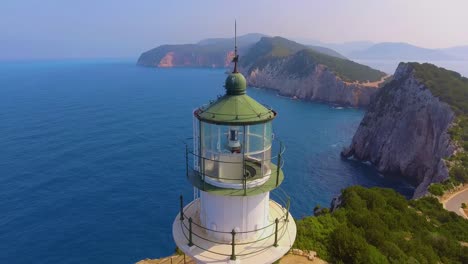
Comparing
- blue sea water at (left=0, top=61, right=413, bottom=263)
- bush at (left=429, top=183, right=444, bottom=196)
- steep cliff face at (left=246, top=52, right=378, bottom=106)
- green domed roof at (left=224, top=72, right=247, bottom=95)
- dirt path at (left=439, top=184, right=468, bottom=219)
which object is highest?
green domed roof at (left=224, top=72, right=247, bottom=95)

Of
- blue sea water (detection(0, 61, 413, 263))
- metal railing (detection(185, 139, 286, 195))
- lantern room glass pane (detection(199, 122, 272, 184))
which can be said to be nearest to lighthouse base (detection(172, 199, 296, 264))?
metal railing (detection(185, 139, 286, 195))

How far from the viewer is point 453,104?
50062 millimetres

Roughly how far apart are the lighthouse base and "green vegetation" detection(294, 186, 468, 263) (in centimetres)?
803

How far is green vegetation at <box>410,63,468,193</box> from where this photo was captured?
3506 cm

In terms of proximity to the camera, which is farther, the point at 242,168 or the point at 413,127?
the point at 413,127

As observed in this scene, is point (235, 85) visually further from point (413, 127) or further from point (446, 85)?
point (446, 85)

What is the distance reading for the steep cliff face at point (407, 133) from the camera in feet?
150

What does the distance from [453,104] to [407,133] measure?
8300mm

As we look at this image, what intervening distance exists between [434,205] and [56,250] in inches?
1522

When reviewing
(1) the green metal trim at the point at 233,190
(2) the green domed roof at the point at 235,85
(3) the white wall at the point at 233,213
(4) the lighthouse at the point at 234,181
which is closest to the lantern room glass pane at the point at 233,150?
(4) the lighthouse at the point at 234,181

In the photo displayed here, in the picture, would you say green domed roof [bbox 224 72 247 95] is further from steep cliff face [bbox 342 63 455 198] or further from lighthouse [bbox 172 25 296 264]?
steep cliff face [bbox 342 63 455 198]

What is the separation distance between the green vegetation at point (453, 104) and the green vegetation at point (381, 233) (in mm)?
11095

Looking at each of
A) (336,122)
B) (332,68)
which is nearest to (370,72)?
(332,68)

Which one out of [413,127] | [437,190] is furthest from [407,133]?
[437,190]
